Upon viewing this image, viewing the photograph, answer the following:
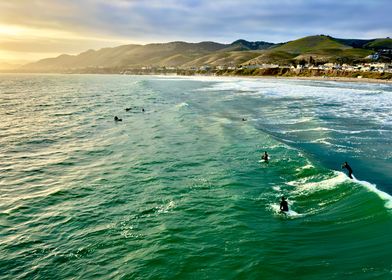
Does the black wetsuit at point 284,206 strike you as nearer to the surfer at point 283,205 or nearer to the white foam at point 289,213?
the surfer at point 283,205

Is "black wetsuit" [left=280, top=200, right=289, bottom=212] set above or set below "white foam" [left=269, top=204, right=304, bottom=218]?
above

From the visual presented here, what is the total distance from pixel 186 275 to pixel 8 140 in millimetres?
41866

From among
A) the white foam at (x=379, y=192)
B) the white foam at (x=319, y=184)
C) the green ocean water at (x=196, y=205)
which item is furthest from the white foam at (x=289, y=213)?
the white foam at (x=379, y=192)

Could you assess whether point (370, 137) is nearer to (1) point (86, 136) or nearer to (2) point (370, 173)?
(2) point (370, 173)

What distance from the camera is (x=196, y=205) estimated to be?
26.2 meters

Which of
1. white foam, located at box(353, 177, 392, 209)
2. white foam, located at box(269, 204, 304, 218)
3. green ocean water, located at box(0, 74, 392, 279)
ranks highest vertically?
Result: white foam, located at box(353, 177, 392, 209)

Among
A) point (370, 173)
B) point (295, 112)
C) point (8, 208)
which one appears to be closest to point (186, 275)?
point (8, 208)

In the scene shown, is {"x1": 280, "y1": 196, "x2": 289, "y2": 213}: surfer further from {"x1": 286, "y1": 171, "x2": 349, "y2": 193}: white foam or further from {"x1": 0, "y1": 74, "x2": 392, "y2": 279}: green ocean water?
{"x1": 286, "y1": 171, "x2": 349, "y2": 193}: white foam

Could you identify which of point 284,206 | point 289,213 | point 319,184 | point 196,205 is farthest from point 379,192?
point 196,205

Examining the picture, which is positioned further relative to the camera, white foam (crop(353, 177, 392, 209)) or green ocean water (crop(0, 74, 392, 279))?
white foam (crop(353, 177, 392, 209))

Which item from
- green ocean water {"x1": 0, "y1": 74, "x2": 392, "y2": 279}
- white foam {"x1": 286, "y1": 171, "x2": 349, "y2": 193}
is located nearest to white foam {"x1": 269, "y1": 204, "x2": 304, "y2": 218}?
green ocean water {"x1": 0, "y1": 74, "x2": 392, "y2": 279}

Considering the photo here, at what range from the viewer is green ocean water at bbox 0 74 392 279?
1894 cm

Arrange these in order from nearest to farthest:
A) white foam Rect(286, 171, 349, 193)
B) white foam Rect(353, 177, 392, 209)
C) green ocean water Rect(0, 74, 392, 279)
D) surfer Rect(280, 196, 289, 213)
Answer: green ocean water Rect(0, 74, 392, 279)
surfer Rect(280, 196, 289, 213)
white foam Rect(353, 177, 392, 209)
white foam Rect(286, 171, 349, 193)

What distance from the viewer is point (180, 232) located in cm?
2231
